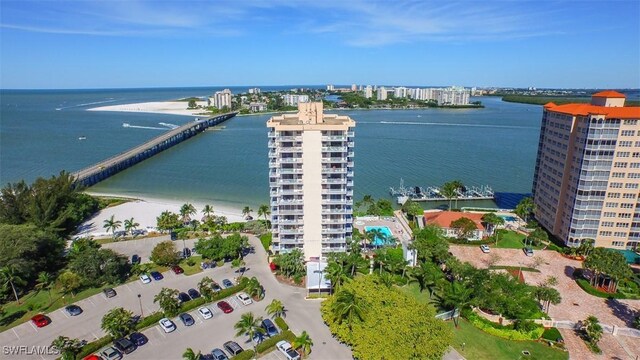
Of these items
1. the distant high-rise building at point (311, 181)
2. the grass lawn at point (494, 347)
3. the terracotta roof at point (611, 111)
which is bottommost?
the grass lawn at point (494, 347)

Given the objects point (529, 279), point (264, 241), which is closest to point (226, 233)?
point (264, 241)

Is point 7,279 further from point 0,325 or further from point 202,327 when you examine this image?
point 202,327

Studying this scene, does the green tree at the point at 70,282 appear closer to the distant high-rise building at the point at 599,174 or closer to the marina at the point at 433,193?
the marina at the point at 433,193

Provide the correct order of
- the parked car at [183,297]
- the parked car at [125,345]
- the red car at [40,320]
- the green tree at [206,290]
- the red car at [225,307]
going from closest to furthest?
the parked car at [125,345] < the red car at [40,320] < the red car at [225,307] < the green tree at [206,290] < the parked car at [183,297]

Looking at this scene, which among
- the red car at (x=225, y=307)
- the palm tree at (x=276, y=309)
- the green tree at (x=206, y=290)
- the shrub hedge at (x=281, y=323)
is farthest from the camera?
the green tree at (x=206, y=290)

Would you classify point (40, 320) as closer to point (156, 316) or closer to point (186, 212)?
point (156, 316)

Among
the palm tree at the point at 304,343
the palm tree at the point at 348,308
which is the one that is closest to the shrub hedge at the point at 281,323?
the palm tree at the point at 304,343
